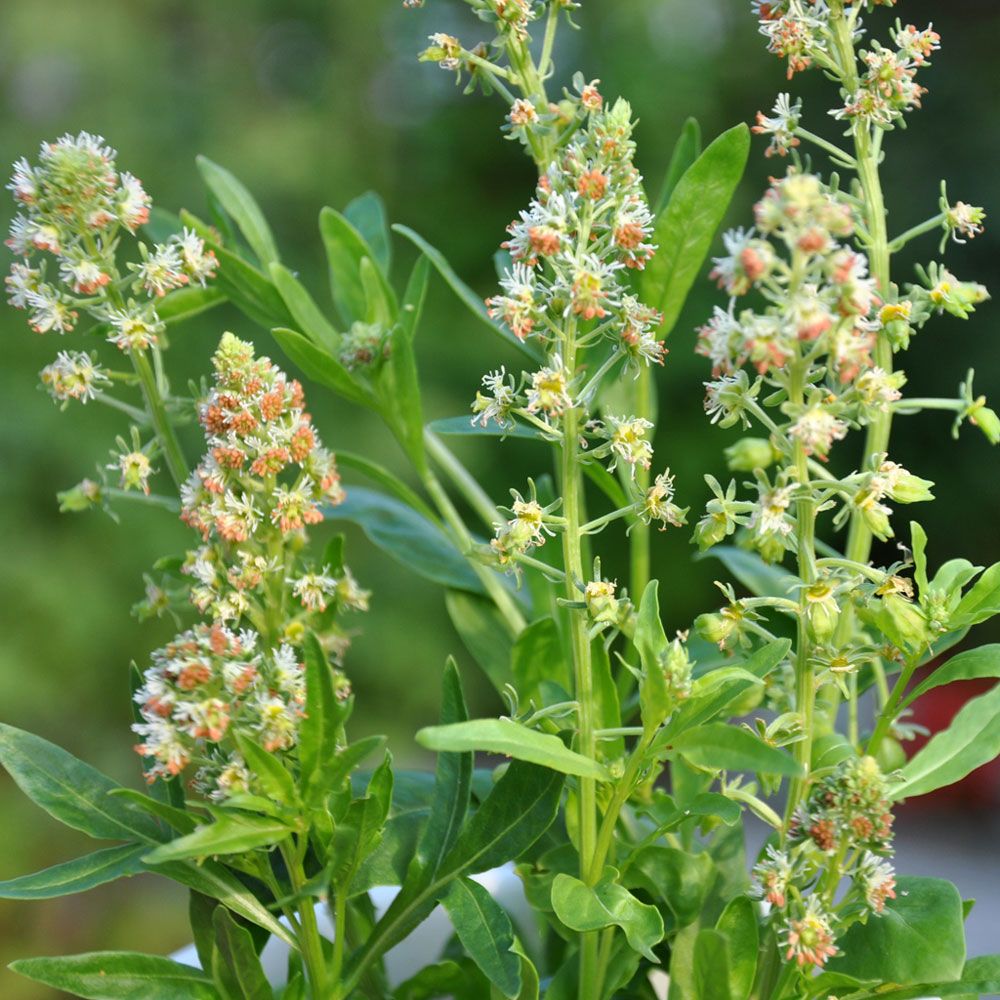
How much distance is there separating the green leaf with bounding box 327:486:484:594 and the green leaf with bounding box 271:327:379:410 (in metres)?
0.07

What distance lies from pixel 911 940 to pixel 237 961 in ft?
0.93

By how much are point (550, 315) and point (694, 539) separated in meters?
0.10

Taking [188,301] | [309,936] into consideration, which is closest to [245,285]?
[188,301]

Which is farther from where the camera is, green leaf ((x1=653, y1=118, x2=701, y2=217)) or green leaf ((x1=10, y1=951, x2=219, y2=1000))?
green leaf ((x1=653, y1=118, x2=701, y2=217))

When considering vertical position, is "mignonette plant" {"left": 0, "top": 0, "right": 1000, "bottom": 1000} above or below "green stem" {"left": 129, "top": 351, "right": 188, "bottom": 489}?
below

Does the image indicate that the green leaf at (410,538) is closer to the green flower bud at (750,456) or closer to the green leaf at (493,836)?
the green leaf at (493,836)

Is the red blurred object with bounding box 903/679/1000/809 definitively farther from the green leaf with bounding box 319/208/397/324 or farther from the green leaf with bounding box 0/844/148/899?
the green leaf with bounding box 0/844/148/899

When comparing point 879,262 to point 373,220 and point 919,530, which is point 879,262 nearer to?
point 919,530

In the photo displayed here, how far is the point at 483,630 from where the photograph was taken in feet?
2.35

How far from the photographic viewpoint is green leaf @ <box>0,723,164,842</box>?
1.78ft

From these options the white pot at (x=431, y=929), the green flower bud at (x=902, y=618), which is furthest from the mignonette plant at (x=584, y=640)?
the white pot at (x=431, y=929)

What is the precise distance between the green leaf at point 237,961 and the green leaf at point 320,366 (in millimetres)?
267

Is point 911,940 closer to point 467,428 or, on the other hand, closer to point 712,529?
point 712,529

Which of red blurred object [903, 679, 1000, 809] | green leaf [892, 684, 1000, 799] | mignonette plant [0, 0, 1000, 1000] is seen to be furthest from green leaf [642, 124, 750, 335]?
red blurred object [903, 679, 1000, 809]
